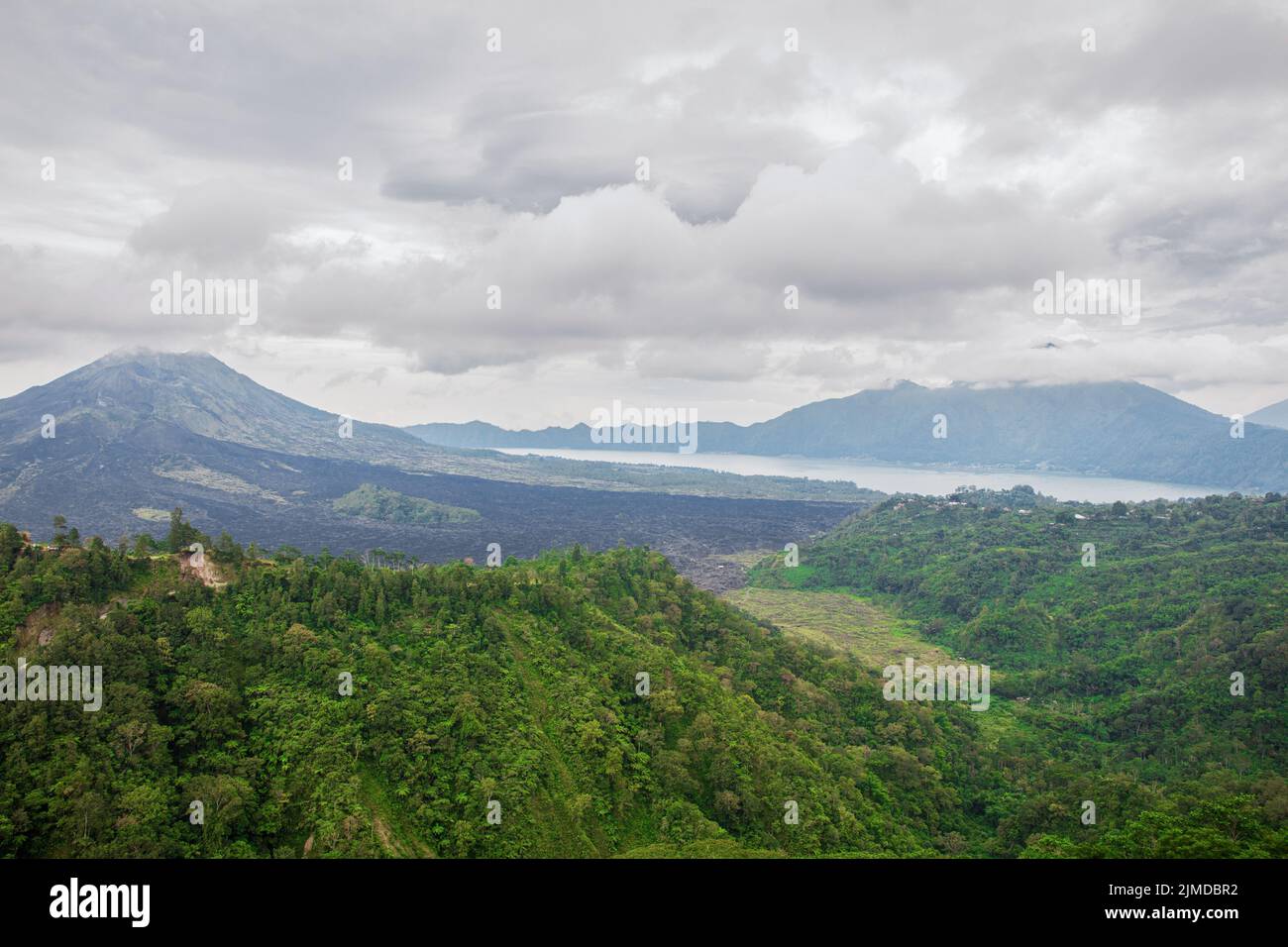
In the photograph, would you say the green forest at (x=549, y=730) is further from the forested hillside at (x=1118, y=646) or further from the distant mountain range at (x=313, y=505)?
the distant mountain range at (x=313, y=505)

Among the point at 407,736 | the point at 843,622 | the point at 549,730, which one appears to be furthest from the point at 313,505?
the point at 407,736

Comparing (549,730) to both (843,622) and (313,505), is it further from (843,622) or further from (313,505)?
(313,505)

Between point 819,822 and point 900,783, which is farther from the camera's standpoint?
point 900,783

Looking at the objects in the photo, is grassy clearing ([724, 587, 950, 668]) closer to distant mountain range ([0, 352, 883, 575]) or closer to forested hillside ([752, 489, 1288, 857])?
forested hillside ([752, 489, 1288, 857])

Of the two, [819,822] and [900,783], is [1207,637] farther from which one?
[819,822]

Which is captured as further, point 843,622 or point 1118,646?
point 843,622
